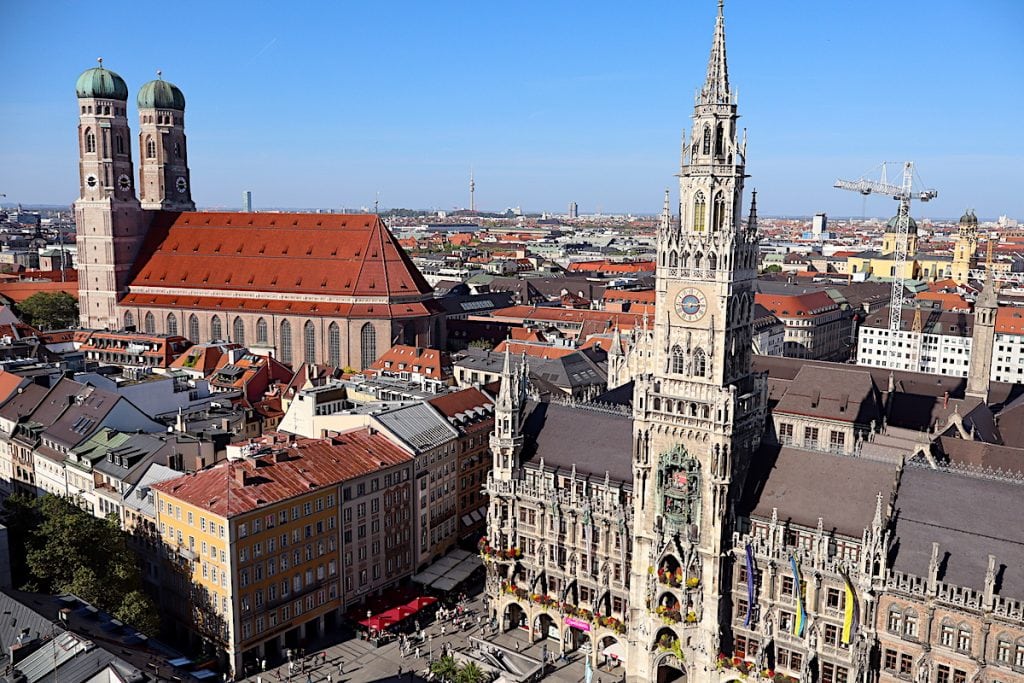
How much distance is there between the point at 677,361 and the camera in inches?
2739

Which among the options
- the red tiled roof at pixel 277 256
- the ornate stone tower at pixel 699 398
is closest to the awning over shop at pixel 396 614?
the ornate stone tower at pixel 699 398

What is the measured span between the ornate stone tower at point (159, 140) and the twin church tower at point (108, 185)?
217mm

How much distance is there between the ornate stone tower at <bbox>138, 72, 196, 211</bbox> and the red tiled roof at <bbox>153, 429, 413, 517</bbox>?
128 m

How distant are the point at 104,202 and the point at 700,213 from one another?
472 feet

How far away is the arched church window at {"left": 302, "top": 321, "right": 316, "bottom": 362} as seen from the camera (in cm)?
16675

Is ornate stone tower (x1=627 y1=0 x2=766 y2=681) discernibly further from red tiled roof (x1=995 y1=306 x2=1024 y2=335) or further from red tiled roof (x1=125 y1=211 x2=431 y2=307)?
red tiled roof (x1=995 y1=306 x2=1024 y2=335)

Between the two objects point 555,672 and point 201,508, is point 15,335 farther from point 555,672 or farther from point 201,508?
point 555,672

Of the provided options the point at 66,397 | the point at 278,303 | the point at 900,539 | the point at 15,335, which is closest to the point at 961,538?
the point at 900,539

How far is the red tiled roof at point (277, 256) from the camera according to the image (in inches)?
6585

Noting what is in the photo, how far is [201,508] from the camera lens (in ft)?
244

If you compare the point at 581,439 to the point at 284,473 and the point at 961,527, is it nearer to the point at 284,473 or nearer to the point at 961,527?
the point at 284,473

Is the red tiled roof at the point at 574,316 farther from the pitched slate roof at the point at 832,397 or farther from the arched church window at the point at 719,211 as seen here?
the arched church window at the point at 719,211

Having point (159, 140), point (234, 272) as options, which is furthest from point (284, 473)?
point (159, 140)

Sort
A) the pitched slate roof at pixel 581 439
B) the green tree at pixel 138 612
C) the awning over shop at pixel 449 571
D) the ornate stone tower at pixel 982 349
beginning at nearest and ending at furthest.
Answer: the green tree at pixel 138 612 < the pitched slate roof at pixel 581 439 < the awning over shop at pixel 449 571 < the ornate stone tower at pixel 982 349
